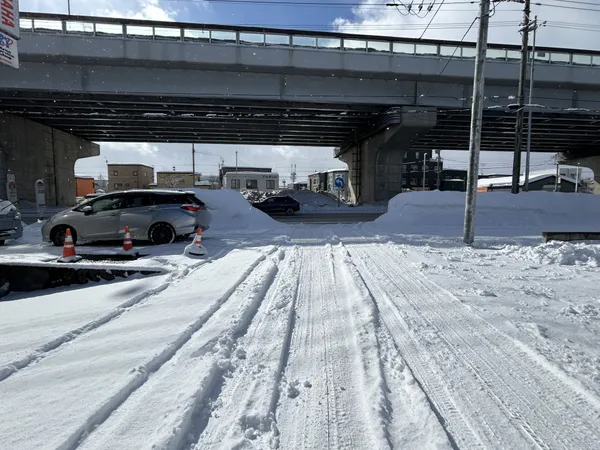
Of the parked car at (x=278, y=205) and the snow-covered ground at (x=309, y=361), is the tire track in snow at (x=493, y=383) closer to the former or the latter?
the snow-covered ground at (x=309, y=361)

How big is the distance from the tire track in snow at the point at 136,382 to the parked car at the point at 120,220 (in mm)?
6128

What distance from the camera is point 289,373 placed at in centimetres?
296

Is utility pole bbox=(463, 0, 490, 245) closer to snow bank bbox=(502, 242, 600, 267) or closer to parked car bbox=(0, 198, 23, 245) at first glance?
snow bank bbox=(502, 242, 600, 267)

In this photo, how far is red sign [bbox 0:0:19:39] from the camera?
9180 mm

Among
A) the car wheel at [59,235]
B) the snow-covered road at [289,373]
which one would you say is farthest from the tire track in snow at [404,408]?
the car wheel at [59,235]

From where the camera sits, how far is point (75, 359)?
313 cm

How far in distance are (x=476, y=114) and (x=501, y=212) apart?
7126mm

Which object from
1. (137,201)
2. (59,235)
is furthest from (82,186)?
(137,201)

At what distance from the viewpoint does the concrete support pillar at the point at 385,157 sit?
26.1 meters

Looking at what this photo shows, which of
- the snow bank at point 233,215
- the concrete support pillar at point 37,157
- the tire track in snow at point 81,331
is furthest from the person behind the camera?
the concrete support pillar at point 37,157

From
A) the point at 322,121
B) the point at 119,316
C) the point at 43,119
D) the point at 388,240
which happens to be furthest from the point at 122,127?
the point at 119,316

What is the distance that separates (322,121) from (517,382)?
1215 inches

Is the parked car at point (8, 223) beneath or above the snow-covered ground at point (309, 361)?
above

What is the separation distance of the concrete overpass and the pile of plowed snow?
900 centimetres
